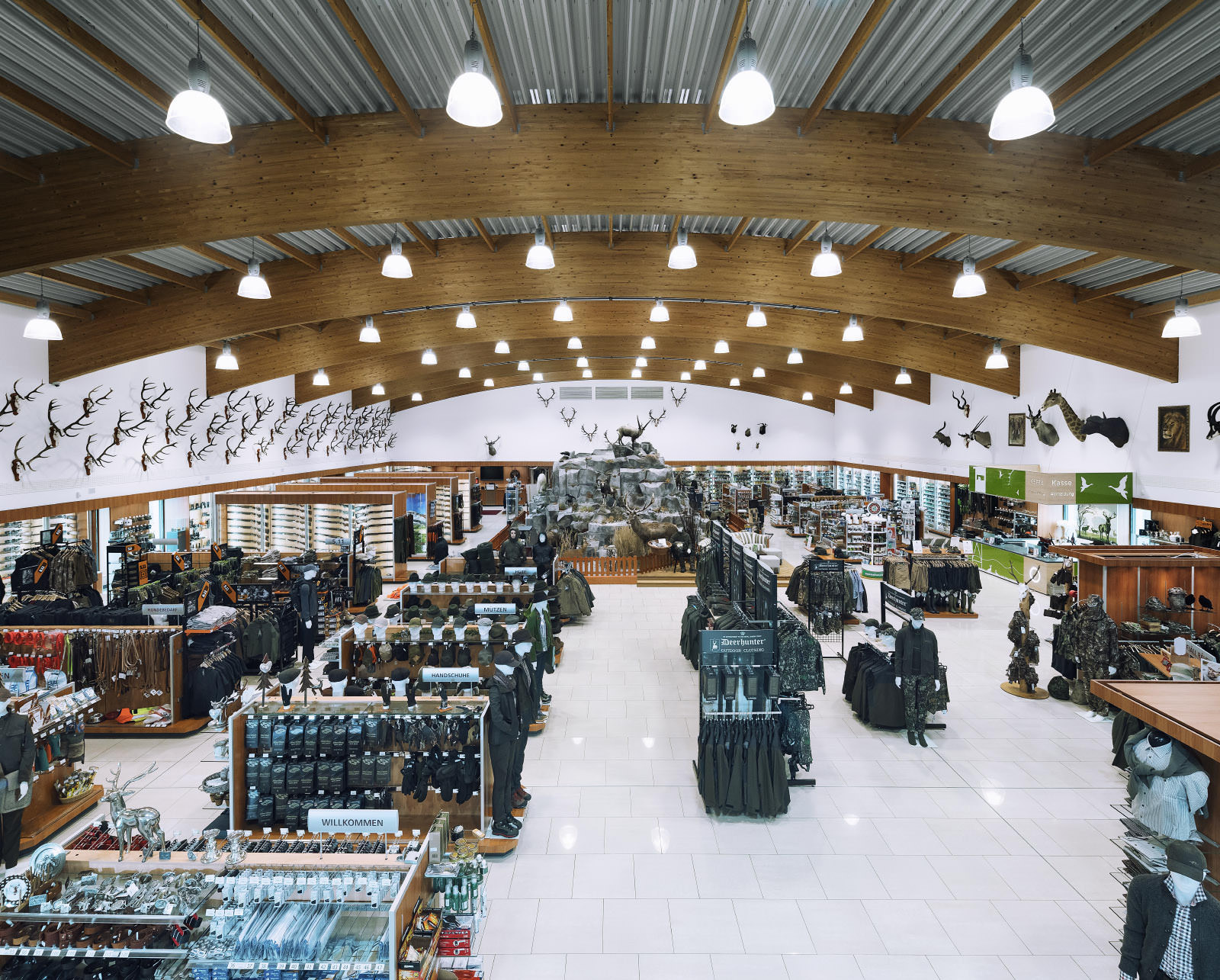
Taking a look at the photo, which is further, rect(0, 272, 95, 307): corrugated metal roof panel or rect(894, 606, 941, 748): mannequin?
rect(0, 272, 95, 307): corrugated metal roof panel

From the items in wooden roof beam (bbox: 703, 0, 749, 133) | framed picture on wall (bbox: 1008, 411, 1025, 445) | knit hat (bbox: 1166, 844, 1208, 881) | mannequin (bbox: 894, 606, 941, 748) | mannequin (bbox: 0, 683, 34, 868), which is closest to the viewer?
knit hat (bbox: 1166, 844, 1208, 881)

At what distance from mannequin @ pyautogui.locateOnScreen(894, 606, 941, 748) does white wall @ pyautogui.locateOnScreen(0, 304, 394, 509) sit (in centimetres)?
1226

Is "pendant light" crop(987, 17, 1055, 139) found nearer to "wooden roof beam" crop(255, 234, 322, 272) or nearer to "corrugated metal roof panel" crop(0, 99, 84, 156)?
"corrugated metal roof panel" crop(0, 99, 84, 156)

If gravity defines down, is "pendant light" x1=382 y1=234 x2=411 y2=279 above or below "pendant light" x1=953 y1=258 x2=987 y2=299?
above

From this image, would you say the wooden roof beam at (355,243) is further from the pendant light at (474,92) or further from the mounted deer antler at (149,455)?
the pendant light at (474,92)

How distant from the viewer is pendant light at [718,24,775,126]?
11.3ft

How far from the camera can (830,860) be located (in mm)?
5344

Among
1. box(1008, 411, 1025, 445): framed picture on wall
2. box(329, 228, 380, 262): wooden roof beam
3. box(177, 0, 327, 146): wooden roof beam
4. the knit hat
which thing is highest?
box(329, 228, 380, 262): wooden roof beam

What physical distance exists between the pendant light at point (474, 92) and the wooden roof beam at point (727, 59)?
4.96ft

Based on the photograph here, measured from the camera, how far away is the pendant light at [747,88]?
3432mm

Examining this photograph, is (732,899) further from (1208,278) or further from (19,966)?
(1208,278)

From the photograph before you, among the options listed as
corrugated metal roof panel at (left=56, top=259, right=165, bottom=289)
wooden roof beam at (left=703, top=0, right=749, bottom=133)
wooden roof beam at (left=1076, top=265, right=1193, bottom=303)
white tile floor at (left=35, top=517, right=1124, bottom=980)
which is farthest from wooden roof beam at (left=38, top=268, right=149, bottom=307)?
wooden roof beam at (left=1076, top=265, right=1193, bottom=303)

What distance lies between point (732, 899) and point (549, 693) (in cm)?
438

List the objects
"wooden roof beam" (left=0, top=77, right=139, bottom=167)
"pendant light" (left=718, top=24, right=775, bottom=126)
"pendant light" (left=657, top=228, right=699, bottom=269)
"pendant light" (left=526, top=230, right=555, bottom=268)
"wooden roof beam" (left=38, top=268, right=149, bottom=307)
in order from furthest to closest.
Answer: "wooden roof beam" (left=38, top=268, right=149, bottom=307)
"pendant light" (left=657, top=228, right=699, bottom=269)
"pendant light" (left=526, top=230, right=555, bottom=268)
"wooden roof beam" (left=0, top=77, right=139, bottom=167)
"pendant light" (left=718, top=24, right=775, bottom=126)
